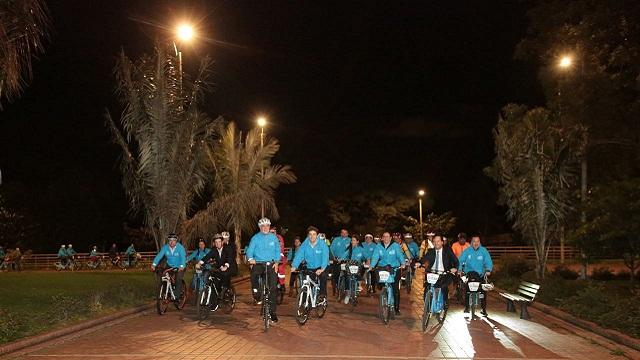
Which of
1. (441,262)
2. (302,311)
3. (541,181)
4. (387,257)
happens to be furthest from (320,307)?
(541,181)

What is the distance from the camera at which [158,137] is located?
2028 centimetres

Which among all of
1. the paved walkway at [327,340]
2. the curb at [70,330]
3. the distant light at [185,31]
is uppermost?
the distant light at [185,31]

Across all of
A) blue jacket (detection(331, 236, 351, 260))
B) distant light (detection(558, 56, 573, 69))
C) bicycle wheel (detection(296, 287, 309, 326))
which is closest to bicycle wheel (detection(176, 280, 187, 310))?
bicycle wheel (detection(296, 287, 309, 326))

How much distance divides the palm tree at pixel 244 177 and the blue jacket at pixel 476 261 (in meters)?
13.1

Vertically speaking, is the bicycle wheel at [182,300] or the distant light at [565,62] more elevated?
the distant light at [565,62]

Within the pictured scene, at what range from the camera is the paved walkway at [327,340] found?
1026 centimetres

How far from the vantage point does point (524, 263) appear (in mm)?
27234

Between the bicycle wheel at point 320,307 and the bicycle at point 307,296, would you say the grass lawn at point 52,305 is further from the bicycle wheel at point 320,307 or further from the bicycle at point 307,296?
the bicycle wheel at point 320,307

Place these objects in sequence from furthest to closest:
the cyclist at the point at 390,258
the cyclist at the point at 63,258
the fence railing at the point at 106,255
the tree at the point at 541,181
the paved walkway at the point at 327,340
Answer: the fence railing at the point at 106,255, the cyclist at the point at 63,258, the tree at the point at 541,181, the cyclist at the point at 390,258, the paved walkway at the point at 327,340

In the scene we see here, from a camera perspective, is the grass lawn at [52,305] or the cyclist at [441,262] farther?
the cyclist at [441,262]

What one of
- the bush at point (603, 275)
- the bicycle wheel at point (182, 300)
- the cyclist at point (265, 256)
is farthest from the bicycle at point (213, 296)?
the bush at point (603, 275)

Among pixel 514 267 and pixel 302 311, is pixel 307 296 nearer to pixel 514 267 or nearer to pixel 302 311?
pixel 302 311

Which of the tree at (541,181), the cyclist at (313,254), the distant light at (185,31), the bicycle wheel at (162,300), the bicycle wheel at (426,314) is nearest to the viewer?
the bicycle wheel at (426,314)

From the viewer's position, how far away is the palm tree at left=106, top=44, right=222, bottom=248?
20.3 meters
